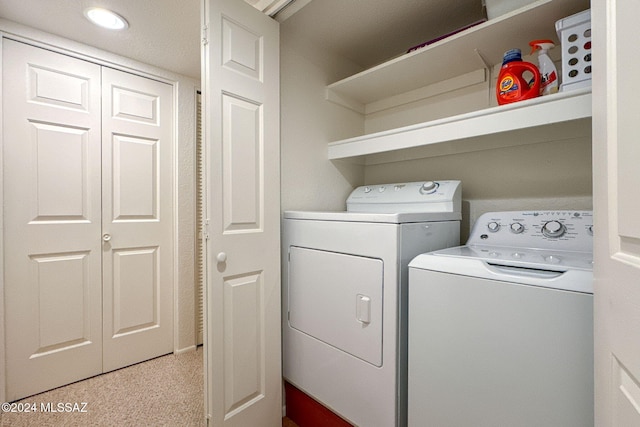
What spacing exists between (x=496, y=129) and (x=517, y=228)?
0.47 metres

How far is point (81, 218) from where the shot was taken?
1964mm

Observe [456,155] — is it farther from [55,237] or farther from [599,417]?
[55,237]

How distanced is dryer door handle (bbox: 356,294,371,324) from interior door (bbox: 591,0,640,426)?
0.73 meters

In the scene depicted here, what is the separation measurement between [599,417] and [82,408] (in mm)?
2414

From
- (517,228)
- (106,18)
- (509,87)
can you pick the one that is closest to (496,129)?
(509,87)

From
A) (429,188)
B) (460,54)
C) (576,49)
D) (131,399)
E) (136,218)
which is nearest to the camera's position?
(576,49)

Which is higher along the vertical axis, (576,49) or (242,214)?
(576,49)

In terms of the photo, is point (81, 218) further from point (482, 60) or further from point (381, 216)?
point (482, 60)

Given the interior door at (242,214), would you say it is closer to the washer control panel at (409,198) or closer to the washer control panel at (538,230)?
the washer control panel at (409,198)

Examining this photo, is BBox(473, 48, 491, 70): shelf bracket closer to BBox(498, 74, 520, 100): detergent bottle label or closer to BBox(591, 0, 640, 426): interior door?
BBox(498, 74, 520, 100): detergent bottle label

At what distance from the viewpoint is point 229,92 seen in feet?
4.41

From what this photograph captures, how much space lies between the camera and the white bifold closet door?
1.75 meters

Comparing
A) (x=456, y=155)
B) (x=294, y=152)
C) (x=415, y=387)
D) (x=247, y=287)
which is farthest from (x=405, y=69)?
(x=415, y=387)

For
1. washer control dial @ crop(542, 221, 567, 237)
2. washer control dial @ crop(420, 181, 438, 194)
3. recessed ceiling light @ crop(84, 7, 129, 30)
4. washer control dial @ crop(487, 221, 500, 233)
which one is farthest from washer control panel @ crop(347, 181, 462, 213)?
recessed ceiling light @ crop(84, 7, 129, 30)
